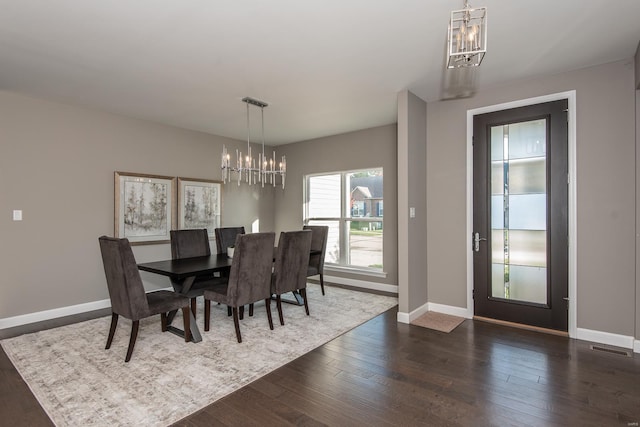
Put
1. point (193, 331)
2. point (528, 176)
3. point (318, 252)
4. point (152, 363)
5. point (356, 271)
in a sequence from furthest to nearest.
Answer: point (356, 271) < point (318, 252) < point (528, 176) < point (193, 331) < point (152, 363)

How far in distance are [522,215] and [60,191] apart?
5241 millimetres

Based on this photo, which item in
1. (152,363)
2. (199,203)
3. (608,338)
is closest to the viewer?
(152,363)

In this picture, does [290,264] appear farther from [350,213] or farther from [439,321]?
[350,213]

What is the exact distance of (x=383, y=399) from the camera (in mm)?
2170

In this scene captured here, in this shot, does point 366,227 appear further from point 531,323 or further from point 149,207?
point 149,207

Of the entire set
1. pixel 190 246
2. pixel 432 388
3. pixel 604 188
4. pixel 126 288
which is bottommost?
pixel 432 388

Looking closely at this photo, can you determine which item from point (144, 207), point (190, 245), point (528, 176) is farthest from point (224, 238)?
point (528, 176)

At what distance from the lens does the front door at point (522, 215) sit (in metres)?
3.27

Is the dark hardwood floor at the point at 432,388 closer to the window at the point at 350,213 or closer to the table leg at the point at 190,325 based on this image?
the table leg at the point at 190,325

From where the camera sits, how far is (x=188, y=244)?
13.8 feet

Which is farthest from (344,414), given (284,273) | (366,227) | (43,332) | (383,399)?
(366,227)

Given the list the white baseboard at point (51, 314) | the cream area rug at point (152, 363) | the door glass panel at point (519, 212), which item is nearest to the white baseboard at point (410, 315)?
the cream area rug at point (152, 363)

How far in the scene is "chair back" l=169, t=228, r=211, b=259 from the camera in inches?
161

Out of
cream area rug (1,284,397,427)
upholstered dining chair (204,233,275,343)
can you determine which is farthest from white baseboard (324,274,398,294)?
upholstered dining chair (204,233,275,343)
